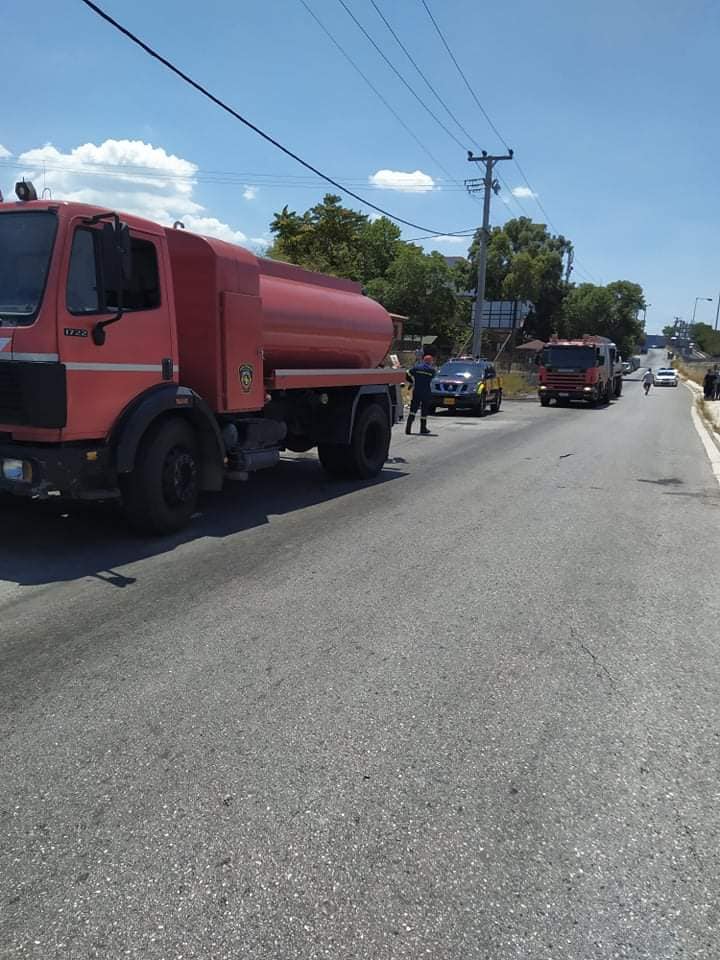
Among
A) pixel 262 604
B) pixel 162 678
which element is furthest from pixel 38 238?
pixel 162 678

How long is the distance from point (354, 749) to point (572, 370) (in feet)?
87.6

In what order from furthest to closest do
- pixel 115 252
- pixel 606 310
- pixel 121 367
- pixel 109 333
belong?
1. pixel 606 310
2. pixel 121 367
3. pixel 109 333
4. pixel 115 252

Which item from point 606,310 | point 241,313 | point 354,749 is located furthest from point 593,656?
point 606,310

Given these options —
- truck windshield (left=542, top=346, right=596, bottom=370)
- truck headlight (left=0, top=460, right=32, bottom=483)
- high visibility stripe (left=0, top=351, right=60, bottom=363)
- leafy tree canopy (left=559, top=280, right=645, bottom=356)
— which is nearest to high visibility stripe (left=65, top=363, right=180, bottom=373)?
high visibility stripe (left=0, top=351, right=60, bottom=363)

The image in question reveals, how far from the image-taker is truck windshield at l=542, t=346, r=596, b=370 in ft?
91.7

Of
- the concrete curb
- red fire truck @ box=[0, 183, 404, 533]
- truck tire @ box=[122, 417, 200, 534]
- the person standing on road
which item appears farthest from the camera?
the person standing on road

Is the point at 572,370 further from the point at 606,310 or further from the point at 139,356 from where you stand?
the point at 606,310

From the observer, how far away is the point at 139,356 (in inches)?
246

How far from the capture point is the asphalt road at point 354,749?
2.23 m

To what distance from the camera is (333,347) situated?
9312 millimetres

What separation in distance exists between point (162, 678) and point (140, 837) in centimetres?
125

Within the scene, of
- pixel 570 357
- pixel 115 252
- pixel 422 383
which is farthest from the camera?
pixel 570 357

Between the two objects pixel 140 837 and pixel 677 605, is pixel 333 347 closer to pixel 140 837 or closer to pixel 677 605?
pixel 677 605

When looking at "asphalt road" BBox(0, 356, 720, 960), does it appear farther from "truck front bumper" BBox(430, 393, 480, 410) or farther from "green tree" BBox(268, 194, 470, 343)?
"green tree" BBox(268, 194, 470, 343)
